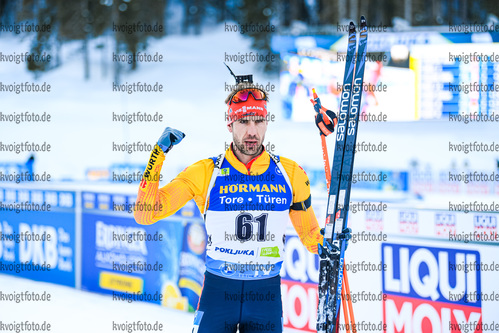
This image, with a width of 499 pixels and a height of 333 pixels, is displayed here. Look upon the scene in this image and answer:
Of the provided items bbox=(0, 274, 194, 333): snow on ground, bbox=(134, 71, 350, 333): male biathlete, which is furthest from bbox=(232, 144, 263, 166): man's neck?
bbox=(0, 274, 194, 333): snow on ground

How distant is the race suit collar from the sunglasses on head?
27 cm

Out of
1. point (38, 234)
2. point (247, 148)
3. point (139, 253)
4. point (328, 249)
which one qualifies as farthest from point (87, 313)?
point (247, 148)

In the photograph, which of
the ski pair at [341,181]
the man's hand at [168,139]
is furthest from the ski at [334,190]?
the man's hand at [168,139]

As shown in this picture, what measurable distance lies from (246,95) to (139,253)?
4194 millimetres

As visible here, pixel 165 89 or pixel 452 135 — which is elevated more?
pixel 165 89

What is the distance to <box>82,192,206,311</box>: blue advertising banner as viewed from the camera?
5.98m

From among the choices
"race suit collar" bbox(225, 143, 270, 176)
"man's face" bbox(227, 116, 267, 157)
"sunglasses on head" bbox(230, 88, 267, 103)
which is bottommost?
"race suit collar" bbox(225, 143, 270, 176)

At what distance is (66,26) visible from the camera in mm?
35812

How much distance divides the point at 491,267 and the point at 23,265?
6433mm

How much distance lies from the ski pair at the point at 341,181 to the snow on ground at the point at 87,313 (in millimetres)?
2776

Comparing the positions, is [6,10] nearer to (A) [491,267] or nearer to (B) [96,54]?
(B) [96,54]

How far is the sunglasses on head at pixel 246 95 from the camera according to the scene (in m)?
2.77

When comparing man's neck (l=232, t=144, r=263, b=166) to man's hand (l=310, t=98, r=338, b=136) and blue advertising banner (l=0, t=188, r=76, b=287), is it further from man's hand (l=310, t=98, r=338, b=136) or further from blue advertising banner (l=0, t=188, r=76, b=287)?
blue advertising banner (l=0, t=188, r=76, b=287)

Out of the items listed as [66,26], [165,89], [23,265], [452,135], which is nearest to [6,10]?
[66,26]
